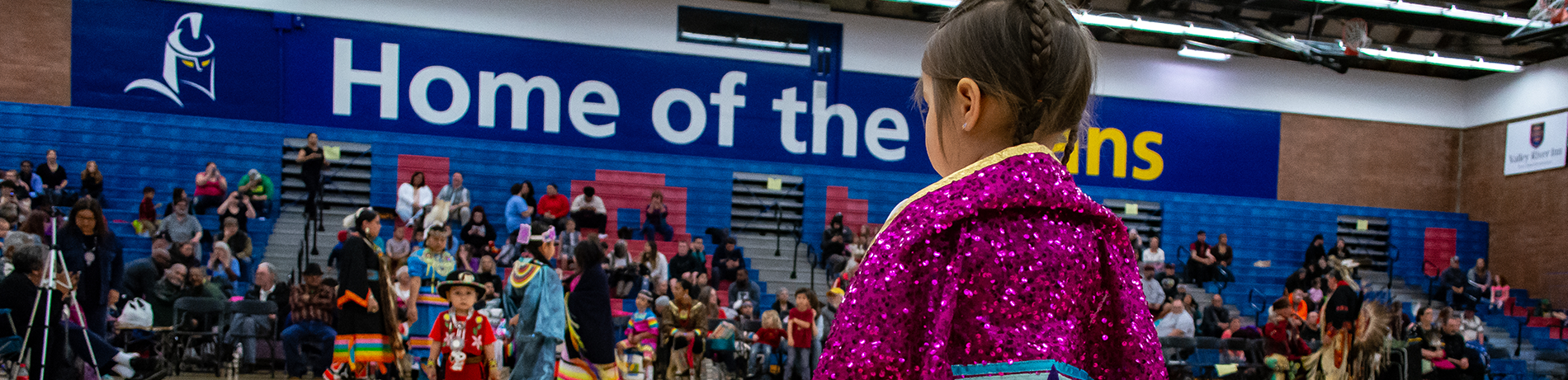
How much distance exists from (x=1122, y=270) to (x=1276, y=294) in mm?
19959

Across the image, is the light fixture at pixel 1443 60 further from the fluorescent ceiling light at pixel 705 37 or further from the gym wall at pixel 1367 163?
the fluorescent ceiling light at pixel 705 37

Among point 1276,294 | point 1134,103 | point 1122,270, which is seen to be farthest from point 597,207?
point 1122,270

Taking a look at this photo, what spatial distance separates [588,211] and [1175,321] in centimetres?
841

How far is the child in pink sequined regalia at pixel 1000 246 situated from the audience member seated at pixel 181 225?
14284 mm

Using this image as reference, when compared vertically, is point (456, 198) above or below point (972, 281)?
below

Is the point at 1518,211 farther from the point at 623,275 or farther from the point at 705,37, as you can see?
the point at 623,275

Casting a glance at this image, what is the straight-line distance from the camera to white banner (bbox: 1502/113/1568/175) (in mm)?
18734

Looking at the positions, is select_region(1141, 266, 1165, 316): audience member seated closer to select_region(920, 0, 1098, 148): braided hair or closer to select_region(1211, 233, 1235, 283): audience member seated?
select_region(1211, 233, 1235, 283): audience member seated

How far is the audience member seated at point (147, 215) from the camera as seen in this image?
1367cm

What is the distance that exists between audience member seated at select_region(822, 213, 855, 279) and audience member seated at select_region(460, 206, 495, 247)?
5046 millimetres

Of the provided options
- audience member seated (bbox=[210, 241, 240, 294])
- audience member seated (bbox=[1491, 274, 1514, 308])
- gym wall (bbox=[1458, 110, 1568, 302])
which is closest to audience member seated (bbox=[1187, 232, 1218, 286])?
audience member seated (bbox=[1491, 274, 1514, 308])

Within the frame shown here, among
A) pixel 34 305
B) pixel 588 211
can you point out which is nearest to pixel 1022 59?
pixel 34 305

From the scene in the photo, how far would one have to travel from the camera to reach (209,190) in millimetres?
14086

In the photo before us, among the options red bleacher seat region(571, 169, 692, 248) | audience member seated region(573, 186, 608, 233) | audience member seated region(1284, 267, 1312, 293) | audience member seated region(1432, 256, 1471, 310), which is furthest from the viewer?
audience member seated region(1432, 256, 1471, 310)
